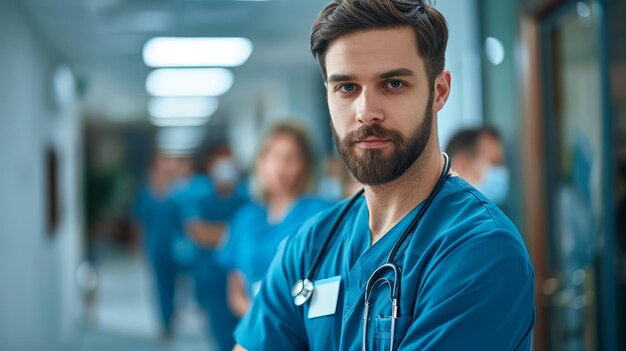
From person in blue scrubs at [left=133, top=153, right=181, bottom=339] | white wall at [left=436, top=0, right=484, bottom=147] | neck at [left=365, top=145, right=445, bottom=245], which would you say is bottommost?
person in blue scrubs at [left=133, top=153, right=181, bottom=339]

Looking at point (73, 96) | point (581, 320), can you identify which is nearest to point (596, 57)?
point (581, 320)

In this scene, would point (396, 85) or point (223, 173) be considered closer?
point (396, 85)

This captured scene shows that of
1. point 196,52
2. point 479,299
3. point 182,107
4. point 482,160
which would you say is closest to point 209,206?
point 482,160

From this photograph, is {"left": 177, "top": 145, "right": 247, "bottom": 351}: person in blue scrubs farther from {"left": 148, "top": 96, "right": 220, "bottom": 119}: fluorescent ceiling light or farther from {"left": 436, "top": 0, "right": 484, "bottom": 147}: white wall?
{"left": 148, "top": 96, "right": 220, "bottom": 119}: fluorescent ceiling light

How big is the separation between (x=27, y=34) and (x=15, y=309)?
1531mm

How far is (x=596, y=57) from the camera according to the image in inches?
97.8

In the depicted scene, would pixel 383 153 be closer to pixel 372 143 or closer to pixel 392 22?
pixel 372 143

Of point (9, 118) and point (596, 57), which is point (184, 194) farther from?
point (596, 57)

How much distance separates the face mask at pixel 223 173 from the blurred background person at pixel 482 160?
1811 mm

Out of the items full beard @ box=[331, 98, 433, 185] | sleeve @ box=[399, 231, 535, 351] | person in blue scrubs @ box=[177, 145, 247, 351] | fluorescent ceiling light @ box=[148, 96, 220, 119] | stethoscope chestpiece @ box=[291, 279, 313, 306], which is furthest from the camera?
fluorescent ceiling light @ box=[148, 96, 220, 119]

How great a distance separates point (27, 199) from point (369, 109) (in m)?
3.21

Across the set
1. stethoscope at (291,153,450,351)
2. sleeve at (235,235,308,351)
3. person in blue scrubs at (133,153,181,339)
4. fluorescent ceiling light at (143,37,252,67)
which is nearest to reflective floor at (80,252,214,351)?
person in blue scrubs at (133,153,181,339)

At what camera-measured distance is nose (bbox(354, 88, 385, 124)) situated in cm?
96

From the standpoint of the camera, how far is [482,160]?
9.16 ft
